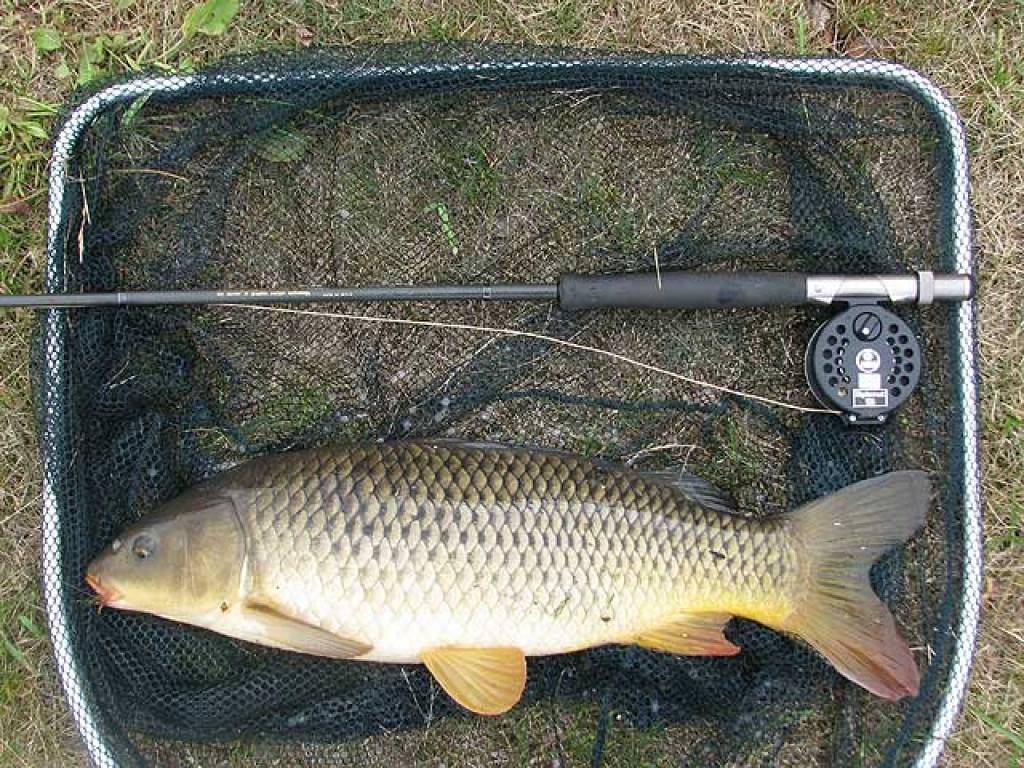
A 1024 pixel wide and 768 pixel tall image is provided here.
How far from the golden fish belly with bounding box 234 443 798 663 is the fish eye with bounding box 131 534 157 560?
18 centimetres

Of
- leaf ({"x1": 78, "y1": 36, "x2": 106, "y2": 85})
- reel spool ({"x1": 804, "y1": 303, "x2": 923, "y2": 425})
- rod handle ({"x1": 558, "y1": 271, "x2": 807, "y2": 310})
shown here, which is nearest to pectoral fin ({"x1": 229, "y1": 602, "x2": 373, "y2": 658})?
rod handle ({"x1": 558, "y1": 271, "x2": 807, "y2": 310})

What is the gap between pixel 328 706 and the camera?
1858 millimetres

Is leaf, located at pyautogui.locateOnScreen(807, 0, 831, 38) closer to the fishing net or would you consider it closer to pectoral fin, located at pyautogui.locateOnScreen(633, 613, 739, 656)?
the fishing net

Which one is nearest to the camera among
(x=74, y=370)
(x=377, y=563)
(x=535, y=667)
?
(x=377, y=563)

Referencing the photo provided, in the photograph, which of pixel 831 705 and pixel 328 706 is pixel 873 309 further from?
pixel 328 706

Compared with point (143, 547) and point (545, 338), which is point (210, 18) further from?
point (143, 547)

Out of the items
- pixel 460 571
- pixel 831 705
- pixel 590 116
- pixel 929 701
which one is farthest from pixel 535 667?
pixel 590 116

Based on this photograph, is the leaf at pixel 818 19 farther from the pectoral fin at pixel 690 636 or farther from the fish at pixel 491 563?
the pectoral fin at pixel 690 636

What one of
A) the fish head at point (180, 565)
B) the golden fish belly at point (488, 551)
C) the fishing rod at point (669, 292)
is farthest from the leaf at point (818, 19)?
the fish head at point (180, 565)

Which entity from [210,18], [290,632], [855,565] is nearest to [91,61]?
[210,18]

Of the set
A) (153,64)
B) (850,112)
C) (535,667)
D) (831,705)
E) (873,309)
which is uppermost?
(153,64)

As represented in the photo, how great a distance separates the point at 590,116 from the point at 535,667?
1.14m

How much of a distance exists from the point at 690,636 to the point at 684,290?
66 cm

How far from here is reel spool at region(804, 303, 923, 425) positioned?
1.85 metres
